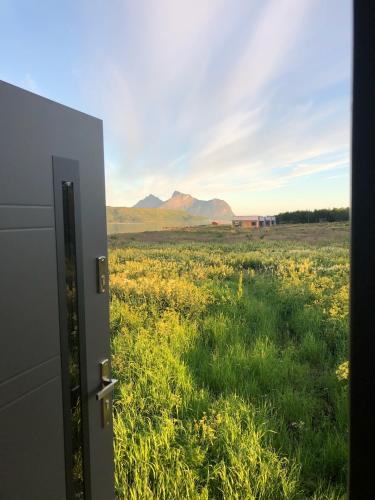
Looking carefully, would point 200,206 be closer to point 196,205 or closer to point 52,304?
point 196,205

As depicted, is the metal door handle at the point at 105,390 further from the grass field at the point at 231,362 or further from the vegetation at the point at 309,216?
the vegetation at the point at 309,216

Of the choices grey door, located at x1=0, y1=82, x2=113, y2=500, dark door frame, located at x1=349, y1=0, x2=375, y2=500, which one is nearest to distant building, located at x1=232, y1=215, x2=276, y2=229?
grey door, located at x1=0, y1=82, x2=113, y2=500

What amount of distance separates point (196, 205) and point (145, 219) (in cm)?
29

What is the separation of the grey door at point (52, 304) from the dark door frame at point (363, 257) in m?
0.57

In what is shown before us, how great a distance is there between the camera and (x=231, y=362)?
4.87 ft

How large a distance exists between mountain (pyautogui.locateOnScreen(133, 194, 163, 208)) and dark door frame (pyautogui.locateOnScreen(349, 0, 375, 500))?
1.23m

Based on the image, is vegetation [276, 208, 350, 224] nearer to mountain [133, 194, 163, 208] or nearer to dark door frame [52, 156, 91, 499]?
mountain [133, 194, 163, 208]

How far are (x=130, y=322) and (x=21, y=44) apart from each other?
4.28ft

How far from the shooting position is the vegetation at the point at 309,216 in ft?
4.20

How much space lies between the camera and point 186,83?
143 centimetres

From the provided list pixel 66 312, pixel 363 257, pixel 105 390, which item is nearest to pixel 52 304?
pixel 66 312

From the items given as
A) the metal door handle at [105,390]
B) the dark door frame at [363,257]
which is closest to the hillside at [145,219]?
the metal door handle at [105,390]

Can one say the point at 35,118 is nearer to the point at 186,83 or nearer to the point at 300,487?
the point at 186,83

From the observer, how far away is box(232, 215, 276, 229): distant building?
1529mm
